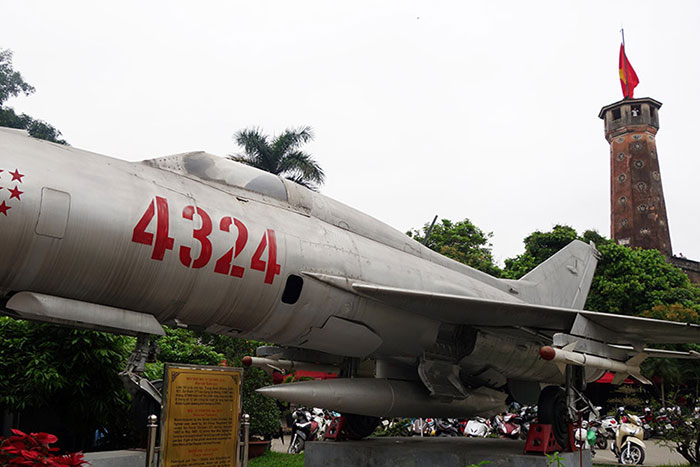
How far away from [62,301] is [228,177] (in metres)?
2.35

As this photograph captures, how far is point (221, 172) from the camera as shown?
6461 millimetres

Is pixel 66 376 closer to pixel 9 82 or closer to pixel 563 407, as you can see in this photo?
pixel 563 407

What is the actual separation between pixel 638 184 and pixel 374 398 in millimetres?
48218

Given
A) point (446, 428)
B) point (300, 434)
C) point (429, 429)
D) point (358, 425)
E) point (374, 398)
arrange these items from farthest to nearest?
point (429, 429) < point (446, 428) < point (300, 434) < point (358, 425) < point (374, 398)

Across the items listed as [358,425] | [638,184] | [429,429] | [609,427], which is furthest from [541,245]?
[358,425]

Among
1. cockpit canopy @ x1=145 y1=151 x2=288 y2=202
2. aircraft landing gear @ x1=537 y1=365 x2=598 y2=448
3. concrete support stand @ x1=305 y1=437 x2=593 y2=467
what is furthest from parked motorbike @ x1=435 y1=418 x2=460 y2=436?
cockpit canopy @ x1=145 y1=151 x2=288 y2=202

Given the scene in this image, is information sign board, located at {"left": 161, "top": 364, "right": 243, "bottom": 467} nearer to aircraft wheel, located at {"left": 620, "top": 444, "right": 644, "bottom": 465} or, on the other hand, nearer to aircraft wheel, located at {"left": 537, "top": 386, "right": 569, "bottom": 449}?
aircraft wheel, located at {"left": 537, "top": 386, "right": 569, "bottom": 449}

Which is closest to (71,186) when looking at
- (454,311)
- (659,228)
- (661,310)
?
(454,311)

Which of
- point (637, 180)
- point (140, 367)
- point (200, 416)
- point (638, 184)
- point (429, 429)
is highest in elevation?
point (637, 180)

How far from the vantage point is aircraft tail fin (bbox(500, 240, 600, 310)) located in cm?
1146

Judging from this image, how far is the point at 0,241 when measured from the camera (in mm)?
4250

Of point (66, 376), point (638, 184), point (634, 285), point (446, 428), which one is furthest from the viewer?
point (638, 184)

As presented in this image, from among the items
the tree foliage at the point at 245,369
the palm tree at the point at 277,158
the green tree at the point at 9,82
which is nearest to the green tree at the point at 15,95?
the green tree at the point at 9,82

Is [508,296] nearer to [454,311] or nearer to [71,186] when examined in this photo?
[454,311]
